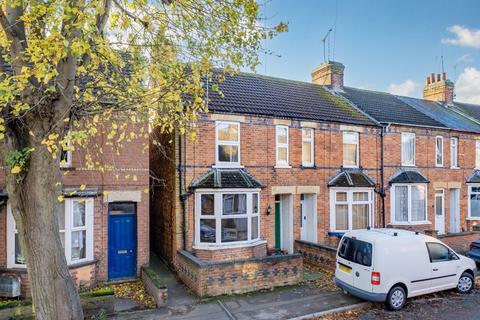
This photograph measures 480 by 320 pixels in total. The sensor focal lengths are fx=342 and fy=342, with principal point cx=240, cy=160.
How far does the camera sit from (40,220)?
5.40m

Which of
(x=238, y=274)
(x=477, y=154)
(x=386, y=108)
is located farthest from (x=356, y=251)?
(x=477, y=154)

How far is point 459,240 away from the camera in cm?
1518

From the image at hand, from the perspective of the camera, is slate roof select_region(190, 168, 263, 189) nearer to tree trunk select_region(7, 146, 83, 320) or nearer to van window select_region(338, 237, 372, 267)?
van window select_region(338, 237, 372, 267)

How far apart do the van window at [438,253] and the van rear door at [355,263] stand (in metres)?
1.97

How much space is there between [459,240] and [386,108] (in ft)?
23.6

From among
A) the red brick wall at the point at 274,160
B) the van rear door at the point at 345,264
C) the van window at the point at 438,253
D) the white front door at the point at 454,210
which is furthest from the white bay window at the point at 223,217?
the white front door at the point at 454,210

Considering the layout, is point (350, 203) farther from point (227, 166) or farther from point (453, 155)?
point (453, 155)

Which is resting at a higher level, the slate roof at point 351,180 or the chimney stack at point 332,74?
the chimney stack at point 332,74

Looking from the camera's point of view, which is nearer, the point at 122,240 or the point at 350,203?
the point at 122,240

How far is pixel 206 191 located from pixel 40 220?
661cm

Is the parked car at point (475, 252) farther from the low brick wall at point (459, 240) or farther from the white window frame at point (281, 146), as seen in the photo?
the white window frame at point (281, 146)

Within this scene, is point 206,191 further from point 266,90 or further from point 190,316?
point 266,90

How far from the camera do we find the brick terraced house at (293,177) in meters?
11.7

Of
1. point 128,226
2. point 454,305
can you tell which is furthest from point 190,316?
point 454,305
